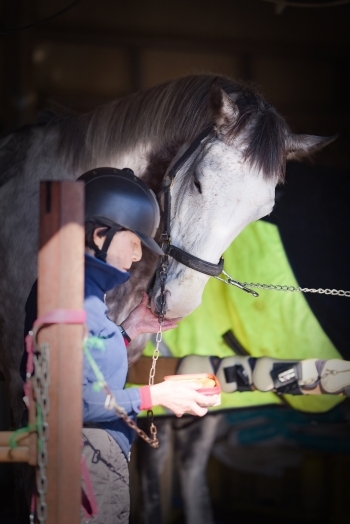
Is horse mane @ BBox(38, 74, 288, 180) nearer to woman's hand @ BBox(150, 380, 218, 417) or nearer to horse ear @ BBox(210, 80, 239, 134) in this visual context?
horse ear @ BBox(210, 80, 239, 134)

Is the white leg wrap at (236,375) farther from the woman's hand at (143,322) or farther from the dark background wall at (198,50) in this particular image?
the dark background wall at (198,50)

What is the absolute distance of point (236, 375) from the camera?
10.9 feet

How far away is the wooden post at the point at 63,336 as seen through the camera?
1.67 m

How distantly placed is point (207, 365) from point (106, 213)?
1641 millimetres

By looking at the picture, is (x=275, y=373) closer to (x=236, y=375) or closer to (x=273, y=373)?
(x=273, y=373)

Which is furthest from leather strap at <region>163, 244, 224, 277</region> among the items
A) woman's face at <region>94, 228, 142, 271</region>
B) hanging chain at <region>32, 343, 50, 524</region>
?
hanging chain at <region>32, 343, 50, 524</region>

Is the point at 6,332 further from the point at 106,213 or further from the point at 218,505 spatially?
the point at 218,505

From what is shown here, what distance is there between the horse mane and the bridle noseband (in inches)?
3.0

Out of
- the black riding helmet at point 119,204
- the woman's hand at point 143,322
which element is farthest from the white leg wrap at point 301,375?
the black riding helmet at point 119,204

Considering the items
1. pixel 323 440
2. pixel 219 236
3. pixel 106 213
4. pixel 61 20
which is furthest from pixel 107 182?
pixel 61 20

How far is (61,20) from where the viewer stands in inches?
200

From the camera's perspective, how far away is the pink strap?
6.00ft

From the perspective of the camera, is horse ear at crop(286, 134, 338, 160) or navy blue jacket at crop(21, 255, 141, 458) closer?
navy blue jacket at crop(21, 255, 141, 458)

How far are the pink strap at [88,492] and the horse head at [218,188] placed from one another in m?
0.76
